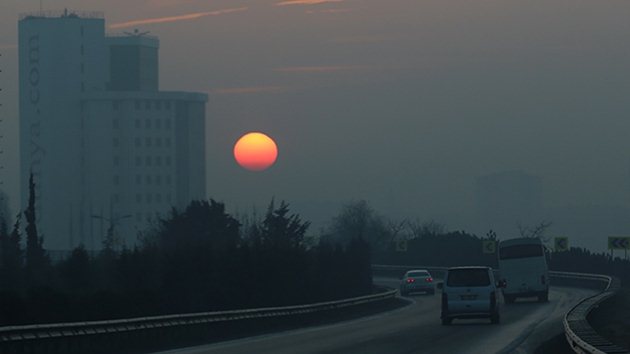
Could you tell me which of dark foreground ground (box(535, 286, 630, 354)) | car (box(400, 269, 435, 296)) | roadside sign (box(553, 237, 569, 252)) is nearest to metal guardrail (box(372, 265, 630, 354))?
dark foreground ground (box(535, 286, 630, 354))

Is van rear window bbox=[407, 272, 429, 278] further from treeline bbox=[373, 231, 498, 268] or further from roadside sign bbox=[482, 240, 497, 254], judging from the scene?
Result: treeline bbox=[373, 231, 498, 268]

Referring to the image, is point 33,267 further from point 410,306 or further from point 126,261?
point 410,306

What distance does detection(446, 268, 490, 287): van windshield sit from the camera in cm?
4488

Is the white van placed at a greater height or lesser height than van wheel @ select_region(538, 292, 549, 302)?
greater

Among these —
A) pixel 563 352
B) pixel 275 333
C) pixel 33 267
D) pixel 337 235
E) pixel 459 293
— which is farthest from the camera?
pixel 337 235

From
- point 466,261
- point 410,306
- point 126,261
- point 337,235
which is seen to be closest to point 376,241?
point 337,235

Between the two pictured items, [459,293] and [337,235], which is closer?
[459,293]

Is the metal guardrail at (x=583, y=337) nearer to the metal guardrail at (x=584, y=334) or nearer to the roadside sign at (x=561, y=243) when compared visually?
the metal guardrail at (x=584, y=334)

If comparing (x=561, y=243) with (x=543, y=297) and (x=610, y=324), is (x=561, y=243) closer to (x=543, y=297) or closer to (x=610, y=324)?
(x=543, y=297)

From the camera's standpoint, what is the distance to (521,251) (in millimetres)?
68938

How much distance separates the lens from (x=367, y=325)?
4619 centimetres

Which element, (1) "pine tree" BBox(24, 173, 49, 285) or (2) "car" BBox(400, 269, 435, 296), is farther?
(2) "car" BBox(400, 269, 435, 296)

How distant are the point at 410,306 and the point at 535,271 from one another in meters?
6.71

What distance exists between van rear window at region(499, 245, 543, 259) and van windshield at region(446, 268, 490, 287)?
955 inches
